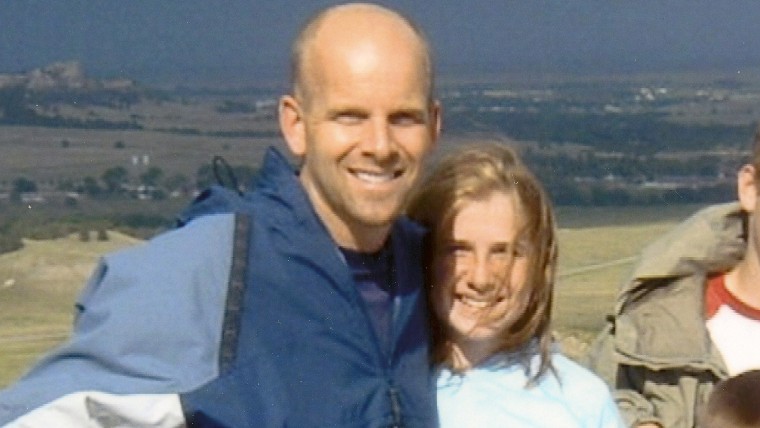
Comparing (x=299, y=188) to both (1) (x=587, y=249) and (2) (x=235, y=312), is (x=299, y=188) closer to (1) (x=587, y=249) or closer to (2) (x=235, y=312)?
(2) (x=235, y=312)

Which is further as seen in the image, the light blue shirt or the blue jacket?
the light blue shirt

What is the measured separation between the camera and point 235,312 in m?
1.82

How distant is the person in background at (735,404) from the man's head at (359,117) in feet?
1.98

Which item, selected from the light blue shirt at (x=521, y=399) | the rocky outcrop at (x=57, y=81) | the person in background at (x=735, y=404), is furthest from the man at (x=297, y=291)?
the rocky outcrop at (x=57, y=81)

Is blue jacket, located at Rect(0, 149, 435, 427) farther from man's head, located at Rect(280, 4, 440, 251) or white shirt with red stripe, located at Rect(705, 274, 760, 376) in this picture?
white shirt with red stripe, located at Rect(705, 274, 760, 376)

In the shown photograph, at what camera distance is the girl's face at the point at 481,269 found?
86.5 inches

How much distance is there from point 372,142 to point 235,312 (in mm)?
273

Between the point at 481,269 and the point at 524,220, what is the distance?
10 centimetres

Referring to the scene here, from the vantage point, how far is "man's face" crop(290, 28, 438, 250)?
1.90 m

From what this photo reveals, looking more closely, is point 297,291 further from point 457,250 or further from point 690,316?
point 690,316

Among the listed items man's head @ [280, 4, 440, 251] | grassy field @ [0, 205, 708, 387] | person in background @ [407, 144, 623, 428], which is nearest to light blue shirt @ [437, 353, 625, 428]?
person in background @ [407, 144, 623, 428]

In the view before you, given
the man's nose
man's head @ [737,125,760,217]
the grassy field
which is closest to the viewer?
the man's nose

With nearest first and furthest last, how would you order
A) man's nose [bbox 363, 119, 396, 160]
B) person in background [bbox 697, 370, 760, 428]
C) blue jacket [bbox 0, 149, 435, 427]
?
blue jacket [bbox 0, 149, 435, 427] < man's nose [bbox 363, 119, 396, 160] < person in background [bbox 697, 370, 760, 428]

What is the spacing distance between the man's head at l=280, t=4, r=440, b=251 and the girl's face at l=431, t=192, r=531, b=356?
10.3 inches
